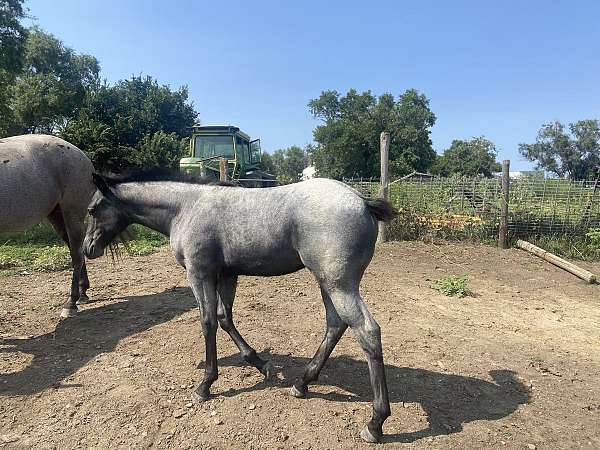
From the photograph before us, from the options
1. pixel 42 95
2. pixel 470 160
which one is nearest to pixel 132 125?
pixel 42 95

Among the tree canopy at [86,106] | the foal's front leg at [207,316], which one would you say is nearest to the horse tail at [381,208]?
the foal's front leg at [207,316]

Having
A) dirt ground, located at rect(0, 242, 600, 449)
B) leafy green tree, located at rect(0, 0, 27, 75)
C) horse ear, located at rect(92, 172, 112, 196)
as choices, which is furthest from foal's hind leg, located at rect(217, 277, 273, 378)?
leafy green tree, located at rect(0, 0, 27, 75)

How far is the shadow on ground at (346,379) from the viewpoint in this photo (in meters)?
2.99

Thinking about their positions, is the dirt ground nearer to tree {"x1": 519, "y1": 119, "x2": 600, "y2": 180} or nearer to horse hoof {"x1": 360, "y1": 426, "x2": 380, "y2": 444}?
horse hoof {"x1": 360, "y1": 426, "x2": 380, "y2": 444}

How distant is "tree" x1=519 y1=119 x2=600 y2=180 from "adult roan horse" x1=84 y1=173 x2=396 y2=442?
5346cm

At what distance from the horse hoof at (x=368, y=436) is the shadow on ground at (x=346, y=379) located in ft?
0.41

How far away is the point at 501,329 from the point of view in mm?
4691

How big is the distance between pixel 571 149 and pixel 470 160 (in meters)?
11.1

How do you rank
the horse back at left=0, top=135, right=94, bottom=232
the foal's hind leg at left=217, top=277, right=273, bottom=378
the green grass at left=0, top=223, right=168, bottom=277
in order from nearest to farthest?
the foal's hind leg at left=217, top=277, right=273, bottom=378
the horse back at left=0, top=135, right=94, bottom=232
the green grass at left=0, top=223, right=168, bottom=277

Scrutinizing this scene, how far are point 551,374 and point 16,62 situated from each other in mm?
20168

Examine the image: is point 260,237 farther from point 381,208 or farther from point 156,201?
point 156,201

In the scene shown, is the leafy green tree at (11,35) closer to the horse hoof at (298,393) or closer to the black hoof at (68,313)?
the black hoof at (68,313)

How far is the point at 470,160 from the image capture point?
51469 millimetres

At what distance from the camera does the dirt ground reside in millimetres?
2717
